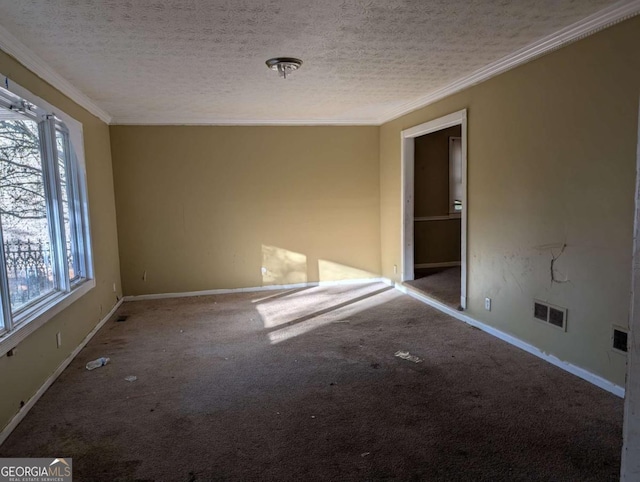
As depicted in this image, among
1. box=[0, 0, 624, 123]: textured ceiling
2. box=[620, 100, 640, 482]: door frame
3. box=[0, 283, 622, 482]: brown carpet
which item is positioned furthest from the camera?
box=[0, 0, 624, 123]: textured ceiling

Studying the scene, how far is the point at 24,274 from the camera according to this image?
3023 mm

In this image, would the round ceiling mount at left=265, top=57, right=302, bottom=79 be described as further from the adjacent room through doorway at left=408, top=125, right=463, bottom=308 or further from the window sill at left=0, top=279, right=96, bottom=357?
the adjacent room through doorway at left=408, top=125, right=463, bottom=308

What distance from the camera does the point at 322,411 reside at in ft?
8.76

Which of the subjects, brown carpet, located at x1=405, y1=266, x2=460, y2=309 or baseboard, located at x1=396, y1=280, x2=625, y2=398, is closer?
baseboard, located at x1=396, y1=280, x2=625, y2=398

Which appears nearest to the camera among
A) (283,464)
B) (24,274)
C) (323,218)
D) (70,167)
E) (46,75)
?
(283,464)

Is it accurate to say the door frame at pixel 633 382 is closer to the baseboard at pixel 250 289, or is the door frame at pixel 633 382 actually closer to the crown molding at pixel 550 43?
the crown molding at pixel 550 43

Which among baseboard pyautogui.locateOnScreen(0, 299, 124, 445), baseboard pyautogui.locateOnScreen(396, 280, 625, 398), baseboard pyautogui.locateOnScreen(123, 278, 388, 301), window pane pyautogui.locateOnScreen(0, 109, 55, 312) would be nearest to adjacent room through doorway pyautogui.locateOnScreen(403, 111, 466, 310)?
baseboard pyautogui.locateOnScreen(123, 278, 388, 301)

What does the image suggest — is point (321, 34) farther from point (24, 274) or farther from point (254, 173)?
point (254, 173)

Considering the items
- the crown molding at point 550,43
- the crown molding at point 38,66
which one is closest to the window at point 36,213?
the crown molding at point 38,66

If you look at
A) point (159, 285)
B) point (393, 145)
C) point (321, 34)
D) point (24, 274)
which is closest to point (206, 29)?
point (321, 34)

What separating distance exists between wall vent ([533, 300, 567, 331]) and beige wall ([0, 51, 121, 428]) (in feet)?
12.2

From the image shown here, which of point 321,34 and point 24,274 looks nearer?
point 321,34

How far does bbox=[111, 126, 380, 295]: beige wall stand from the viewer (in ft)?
18.3

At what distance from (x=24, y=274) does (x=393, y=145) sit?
14.6 feet
